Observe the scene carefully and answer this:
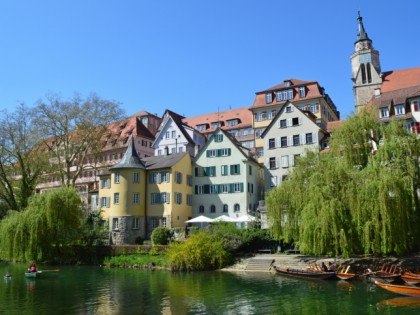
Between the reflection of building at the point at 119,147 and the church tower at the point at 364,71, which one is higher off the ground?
the church tower at the point at 364,71

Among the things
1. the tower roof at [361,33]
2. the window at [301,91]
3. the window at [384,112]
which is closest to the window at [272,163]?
the window at [384,112]

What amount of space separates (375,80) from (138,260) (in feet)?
170

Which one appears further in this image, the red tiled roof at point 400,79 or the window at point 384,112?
the red tiled roof at point 400,79

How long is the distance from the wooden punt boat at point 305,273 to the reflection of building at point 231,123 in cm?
4154

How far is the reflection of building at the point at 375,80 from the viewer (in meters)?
48.1

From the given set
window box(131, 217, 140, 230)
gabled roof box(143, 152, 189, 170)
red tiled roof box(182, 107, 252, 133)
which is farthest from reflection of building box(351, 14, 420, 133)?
window box(131, 217, 140, 230)

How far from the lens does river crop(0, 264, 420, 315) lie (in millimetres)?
21594

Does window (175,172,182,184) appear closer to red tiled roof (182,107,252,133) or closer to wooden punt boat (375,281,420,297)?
red tiled roof (182,107,252,133)

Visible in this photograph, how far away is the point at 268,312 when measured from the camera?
20.9 metres

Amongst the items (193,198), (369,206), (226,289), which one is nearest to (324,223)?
(369,206)

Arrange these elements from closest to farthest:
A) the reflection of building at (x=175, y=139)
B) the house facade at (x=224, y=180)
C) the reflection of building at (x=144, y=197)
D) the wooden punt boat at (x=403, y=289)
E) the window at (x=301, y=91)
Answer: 1. the wooden punt boat at (x=403, y=289)
2. the reflection of building at (x=144, y=197)
3. the house facade at (x=224, y=180)
4. the window at (x=301, y=91)
5. the reflection of building at (x=175, y=139)

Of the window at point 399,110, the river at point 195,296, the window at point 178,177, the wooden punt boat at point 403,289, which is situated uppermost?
the window at point 399,110

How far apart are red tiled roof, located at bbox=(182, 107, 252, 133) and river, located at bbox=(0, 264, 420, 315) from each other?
46.6 meters

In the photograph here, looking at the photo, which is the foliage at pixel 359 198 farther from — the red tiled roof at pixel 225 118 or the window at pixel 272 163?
the red tiled roof at pixel 225 118
